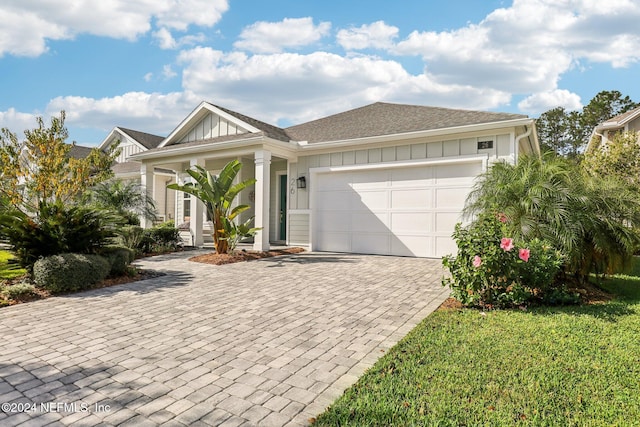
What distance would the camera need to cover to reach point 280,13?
10102mm

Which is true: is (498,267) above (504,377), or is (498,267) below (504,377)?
above

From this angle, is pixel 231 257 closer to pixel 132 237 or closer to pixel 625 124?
pixel 132 237

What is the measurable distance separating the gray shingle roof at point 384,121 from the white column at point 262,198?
74.0 inches

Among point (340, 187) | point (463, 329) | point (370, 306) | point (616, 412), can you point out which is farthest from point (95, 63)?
point (616, 412)

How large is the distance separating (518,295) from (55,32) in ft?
43.6

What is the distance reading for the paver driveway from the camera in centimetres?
240

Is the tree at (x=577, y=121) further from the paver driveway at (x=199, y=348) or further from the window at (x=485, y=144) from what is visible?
the paver driveway at (x=199, y=348)

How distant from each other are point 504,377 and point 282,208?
11.2 meters

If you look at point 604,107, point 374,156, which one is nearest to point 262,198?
point 374,156

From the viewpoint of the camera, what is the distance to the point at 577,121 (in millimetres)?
35125

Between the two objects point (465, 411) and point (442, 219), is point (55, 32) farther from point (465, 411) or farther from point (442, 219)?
point (465, 411)

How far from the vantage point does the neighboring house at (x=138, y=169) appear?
18516 mm

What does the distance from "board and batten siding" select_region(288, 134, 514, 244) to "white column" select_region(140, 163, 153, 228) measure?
5729mm

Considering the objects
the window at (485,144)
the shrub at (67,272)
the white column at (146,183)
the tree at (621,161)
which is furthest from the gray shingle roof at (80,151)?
the tree at (621,161)
